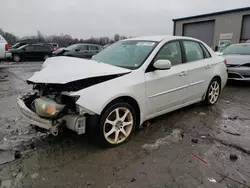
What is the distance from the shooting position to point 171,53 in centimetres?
376

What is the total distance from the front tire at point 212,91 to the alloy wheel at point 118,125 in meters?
2.41

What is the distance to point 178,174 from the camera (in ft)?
7.98

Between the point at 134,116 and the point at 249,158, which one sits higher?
the point at 134,116

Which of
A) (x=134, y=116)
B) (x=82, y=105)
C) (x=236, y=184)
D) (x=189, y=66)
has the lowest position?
(x=236, y=184)

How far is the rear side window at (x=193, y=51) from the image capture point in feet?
13.3

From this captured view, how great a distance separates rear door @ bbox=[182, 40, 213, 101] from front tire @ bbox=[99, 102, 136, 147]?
1.53 meters

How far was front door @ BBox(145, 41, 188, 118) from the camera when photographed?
3.28m

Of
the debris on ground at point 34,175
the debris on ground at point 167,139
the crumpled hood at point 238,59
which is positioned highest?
the crumpled hood at point 238,59

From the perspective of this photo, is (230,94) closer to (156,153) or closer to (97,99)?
(156,153)

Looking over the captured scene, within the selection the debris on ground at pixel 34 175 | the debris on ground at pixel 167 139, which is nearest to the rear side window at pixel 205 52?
the debris on ground at pixel 167 139

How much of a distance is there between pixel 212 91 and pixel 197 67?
100 cm

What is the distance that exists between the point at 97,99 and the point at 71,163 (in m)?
0.87

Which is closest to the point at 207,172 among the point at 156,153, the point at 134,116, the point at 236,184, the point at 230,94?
the point at 236,184

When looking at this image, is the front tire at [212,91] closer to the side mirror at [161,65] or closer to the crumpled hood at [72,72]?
the side mirror at [161,65]
